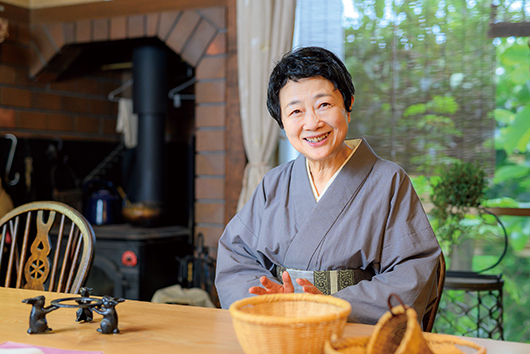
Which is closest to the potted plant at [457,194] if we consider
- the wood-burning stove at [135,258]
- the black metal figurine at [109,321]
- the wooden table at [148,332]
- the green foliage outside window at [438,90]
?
the green foliage outside window at [438,90]

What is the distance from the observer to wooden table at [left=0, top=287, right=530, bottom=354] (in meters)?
0.92

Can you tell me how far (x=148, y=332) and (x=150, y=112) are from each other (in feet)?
7.38

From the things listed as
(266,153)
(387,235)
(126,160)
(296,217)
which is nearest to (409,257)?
(387,235)

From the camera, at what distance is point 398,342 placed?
2.48 ft

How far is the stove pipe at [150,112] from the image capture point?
3.10m

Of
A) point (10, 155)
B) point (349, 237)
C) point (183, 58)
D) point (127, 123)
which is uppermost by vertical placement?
point (183, 58)

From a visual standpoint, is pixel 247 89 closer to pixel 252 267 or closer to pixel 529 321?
pixel 252 267

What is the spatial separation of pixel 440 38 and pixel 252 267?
2.01m

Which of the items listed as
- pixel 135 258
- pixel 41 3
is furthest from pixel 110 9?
pixel 135 258

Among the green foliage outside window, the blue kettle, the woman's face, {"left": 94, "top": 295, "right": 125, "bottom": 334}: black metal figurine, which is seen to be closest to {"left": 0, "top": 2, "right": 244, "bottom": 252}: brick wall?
the blue kettle

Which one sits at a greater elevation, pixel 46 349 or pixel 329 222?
pixel 329 222

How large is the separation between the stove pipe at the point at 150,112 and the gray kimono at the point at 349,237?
1.65 meters

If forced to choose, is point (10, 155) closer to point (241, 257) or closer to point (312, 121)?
point (241, 257)

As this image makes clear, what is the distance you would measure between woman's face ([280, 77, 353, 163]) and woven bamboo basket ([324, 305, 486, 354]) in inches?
28.3
